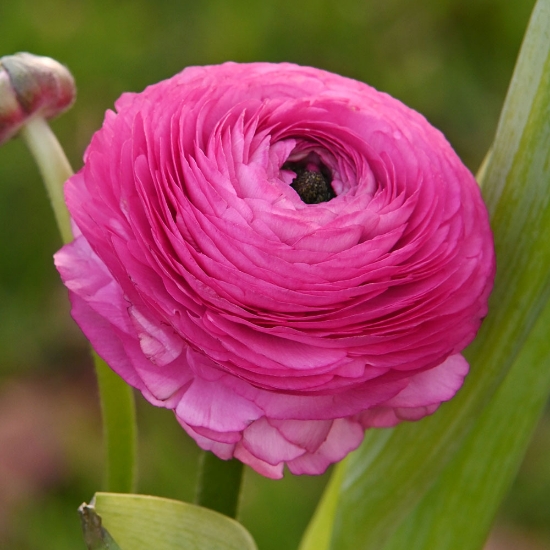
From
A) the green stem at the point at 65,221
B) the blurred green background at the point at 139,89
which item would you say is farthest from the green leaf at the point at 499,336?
the blurred green background at the point at 139,89

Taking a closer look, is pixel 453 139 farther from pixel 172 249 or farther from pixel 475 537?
pixel 172 249

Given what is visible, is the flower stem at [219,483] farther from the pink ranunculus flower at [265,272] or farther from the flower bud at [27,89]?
the flower bud at [27,89]

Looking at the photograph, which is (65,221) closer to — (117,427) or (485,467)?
(117,427)

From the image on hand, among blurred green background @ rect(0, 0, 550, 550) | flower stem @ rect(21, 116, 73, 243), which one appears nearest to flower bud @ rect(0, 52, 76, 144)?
flower stem @ rect(21, 116, 73, 243)

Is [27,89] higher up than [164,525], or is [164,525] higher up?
[27,89]

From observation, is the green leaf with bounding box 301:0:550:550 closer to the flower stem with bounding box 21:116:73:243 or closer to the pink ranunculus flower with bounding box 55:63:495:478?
the pink ranunculus flower with bounding box 55:63:495:478

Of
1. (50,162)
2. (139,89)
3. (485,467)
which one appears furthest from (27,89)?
(139,89)
